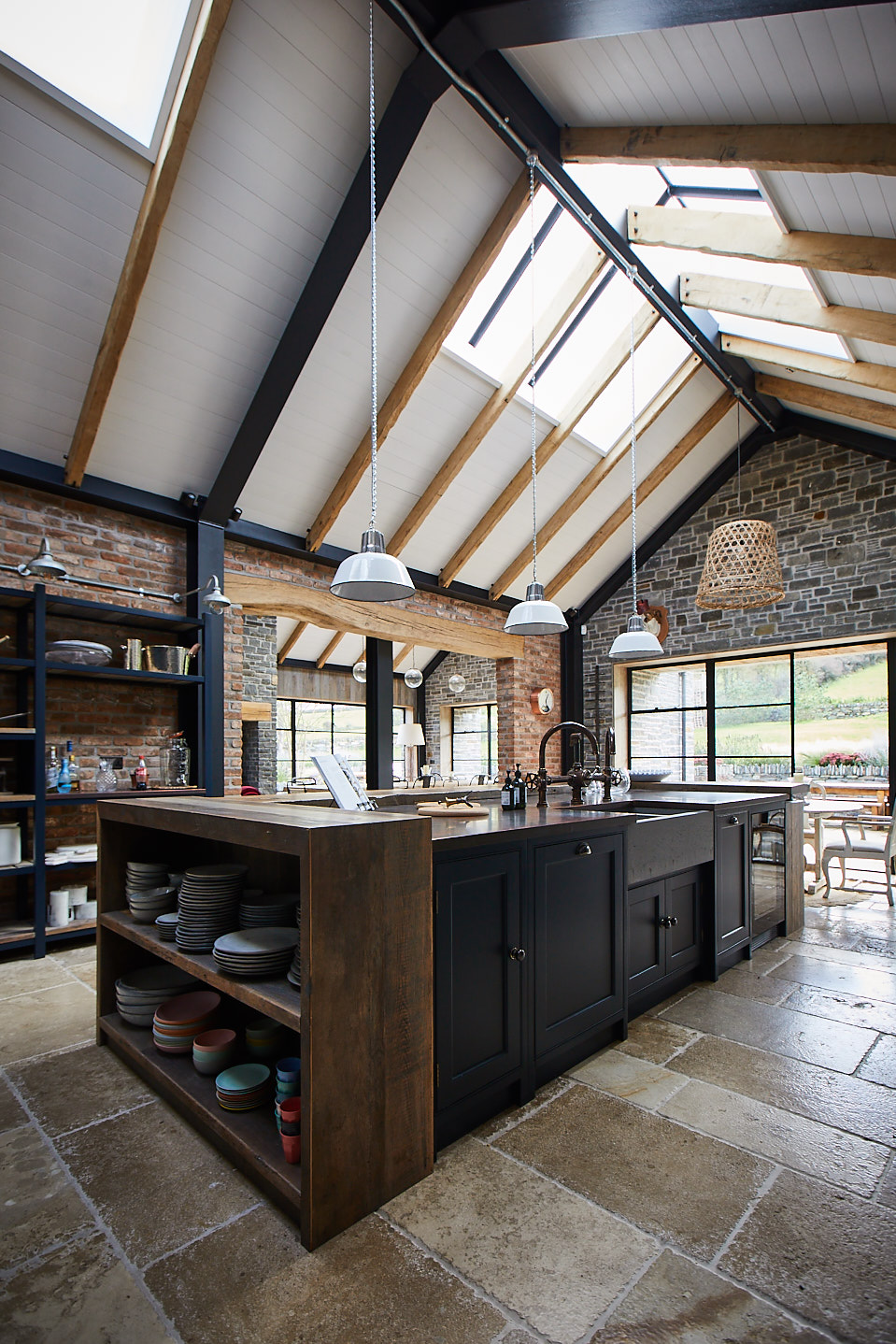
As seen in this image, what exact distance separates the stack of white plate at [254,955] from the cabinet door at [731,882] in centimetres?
234

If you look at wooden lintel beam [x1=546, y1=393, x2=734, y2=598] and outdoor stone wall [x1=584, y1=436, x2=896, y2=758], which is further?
wooden lintel beam [x1=546, y1=393, x2=734, y2=598]

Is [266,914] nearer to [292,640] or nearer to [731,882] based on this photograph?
[731,882]

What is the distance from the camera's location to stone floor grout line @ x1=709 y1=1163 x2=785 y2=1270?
161 centimetres

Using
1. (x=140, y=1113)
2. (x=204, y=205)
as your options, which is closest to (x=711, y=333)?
(x=204, y=205)

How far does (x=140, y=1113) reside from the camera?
2283mm

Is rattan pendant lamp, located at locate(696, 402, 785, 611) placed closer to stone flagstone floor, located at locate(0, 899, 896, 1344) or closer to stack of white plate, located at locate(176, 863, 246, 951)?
stone flagstone floor, located at locate(0, 899, 896, 1344)

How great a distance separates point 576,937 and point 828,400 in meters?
6.12

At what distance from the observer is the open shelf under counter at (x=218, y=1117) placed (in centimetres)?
178

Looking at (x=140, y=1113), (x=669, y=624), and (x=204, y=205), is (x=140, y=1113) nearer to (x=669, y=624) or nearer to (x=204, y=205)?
(x=204, y=205)

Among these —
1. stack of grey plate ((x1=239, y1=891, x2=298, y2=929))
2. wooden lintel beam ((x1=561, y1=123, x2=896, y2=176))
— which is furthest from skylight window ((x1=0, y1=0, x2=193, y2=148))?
stack of grey plate ((x1=239, y1=891, x2=298, y2=929))

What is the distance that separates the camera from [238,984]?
1927 millimetres

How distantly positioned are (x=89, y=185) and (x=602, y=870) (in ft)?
13.1

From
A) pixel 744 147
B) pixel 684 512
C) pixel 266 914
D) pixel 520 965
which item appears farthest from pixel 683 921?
pixel 684 512

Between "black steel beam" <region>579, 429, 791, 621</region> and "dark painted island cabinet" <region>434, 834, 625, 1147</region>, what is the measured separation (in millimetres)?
6546
